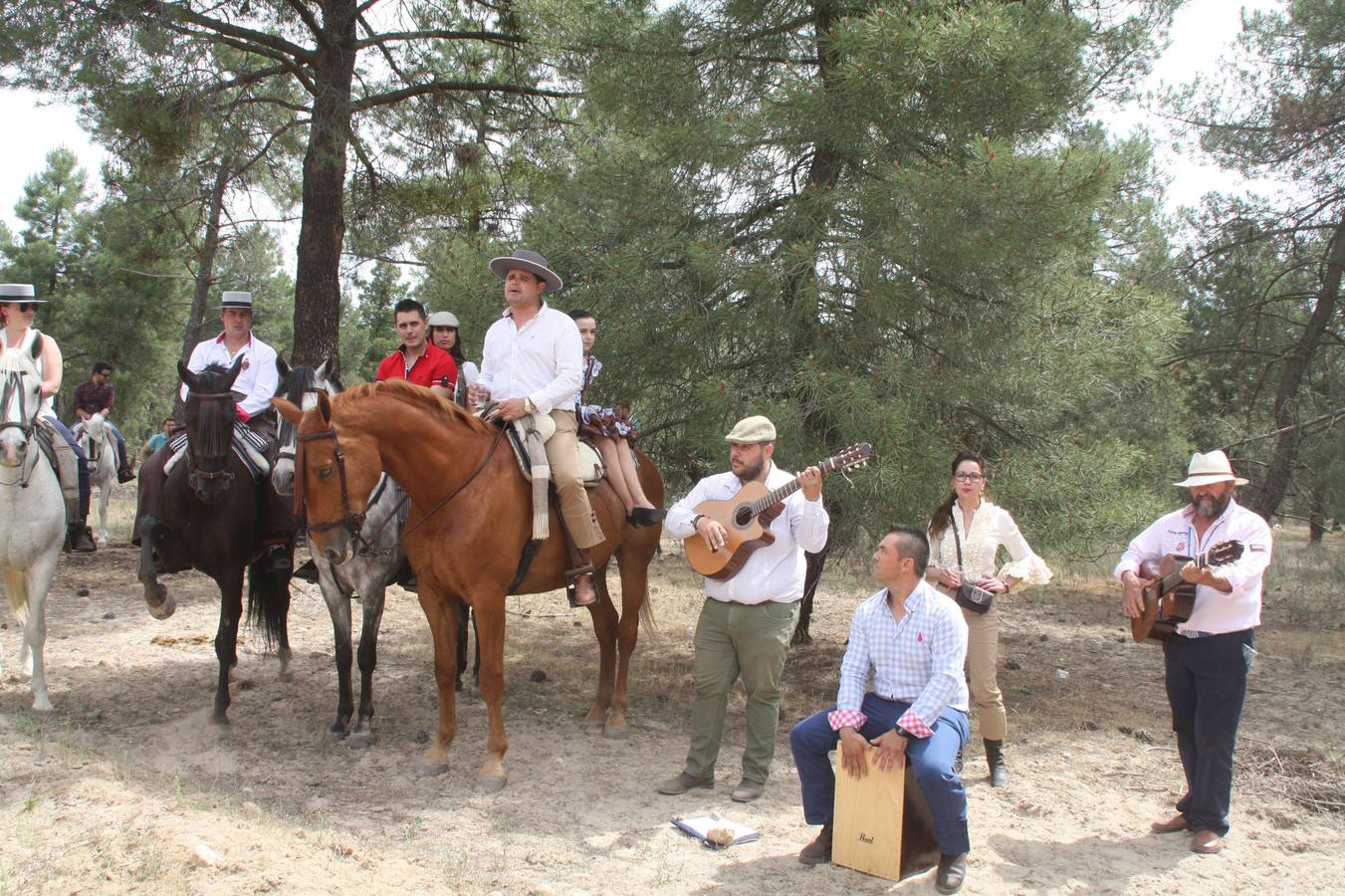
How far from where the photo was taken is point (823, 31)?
7.17 metres

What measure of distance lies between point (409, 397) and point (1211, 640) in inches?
177

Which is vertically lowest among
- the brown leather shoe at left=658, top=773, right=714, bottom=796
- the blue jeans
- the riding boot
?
the brown leather shoe at left=658, top=773, right=714, bottom=796

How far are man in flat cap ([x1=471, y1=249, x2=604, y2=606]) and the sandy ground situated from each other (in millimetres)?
1476

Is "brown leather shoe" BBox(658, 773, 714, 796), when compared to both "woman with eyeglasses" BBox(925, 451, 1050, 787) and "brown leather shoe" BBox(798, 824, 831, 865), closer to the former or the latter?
"brown leather shoe" BBox(798, 824, 831, 865)

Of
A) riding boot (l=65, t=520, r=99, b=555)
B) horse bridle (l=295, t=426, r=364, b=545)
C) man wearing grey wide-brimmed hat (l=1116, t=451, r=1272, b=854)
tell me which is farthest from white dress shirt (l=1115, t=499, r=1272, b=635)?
A: riding boot (l=65, t=520, r=99, b=555)

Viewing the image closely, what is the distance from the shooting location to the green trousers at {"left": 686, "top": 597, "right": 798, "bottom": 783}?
5.37 meters

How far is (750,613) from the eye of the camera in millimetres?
5383

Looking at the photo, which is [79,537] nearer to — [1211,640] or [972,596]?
[972,596]

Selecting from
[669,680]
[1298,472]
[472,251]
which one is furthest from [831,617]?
[1298,472]

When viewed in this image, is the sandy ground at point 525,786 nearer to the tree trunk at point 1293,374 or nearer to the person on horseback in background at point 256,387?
the person on horseback in background at point 256,387

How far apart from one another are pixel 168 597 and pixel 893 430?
Result: 5.18 meters

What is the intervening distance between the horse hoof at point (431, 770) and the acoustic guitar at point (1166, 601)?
3.99 m

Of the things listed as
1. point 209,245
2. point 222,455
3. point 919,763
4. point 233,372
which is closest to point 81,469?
point 222,455

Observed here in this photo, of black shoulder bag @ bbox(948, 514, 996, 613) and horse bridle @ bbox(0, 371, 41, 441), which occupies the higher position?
horse bridle @ bbox(0, 371, 41, 441)
